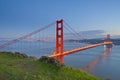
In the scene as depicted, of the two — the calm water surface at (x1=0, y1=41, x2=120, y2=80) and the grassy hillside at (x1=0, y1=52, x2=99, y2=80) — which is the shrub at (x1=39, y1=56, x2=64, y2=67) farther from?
the calm water surface at (x1=0, y1=41, x2=120, y2=80)

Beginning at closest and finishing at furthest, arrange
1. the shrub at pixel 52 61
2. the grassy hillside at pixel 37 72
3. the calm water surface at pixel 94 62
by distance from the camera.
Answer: the grassy hillside at pixel 37 72, the shrub at pixel 52 61, the calm water surface at pixel 94 62

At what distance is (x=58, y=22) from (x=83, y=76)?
1513 centimetres

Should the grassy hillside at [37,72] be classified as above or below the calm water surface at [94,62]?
above

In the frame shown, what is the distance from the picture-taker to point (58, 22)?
19391 mm

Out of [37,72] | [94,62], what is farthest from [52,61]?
[94,62]

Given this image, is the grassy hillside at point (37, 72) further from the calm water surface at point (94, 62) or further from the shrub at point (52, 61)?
the calm water surface at point (94, 62)

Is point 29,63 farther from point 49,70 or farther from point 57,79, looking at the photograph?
point 57,79

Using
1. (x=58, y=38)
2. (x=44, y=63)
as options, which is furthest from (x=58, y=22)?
(x=44, y=63)

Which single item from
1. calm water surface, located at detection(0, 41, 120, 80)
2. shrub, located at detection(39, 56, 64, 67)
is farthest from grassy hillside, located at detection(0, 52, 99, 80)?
calm water surface, located at detection(0, 41, 120, 80)

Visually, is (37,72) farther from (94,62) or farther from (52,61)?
(94,62)

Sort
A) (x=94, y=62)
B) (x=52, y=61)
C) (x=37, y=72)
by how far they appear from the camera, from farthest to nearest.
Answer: (x=94, y=62), (x=52, y=61), (x=37, y=72)

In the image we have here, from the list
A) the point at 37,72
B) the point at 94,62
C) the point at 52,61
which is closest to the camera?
the point at 37,72

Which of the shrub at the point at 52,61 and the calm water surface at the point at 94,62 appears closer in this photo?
the shrub at the point at 52,61

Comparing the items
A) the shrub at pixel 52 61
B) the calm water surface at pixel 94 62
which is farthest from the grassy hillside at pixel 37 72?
the calm water surface at pixel 94 62
